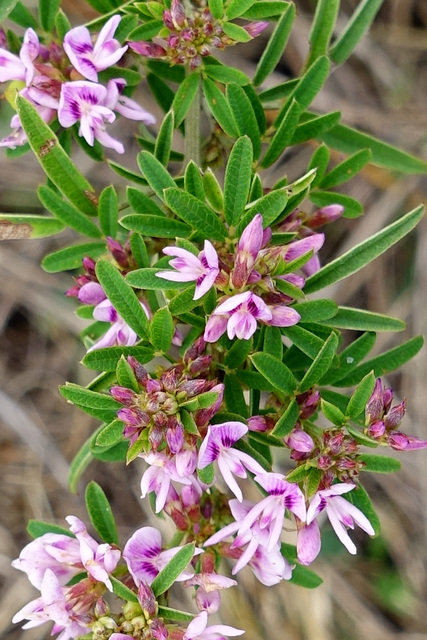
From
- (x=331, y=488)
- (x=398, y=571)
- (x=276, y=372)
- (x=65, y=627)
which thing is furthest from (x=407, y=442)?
(x=398, y=571)

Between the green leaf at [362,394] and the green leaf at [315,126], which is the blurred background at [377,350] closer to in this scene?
the green leaf at [315,126]

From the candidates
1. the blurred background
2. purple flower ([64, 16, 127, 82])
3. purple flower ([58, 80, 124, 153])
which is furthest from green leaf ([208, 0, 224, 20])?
the blurred background

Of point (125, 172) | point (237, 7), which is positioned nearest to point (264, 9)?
point (237, 7)

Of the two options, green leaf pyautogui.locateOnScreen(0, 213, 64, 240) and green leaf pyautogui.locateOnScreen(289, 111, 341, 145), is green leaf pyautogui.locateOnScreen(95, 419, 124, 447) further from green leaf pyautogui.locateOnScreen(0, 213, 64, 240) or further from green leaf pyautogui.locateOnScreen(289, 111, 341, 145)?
green leaf pyautogui.locateOnScreen(289, 111, 341, 145)

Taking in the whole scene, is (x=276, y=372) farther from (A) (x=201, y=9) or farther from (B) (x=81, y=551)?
(A) (x=201, y=9)

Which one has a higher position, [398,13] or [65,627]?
[398,13]

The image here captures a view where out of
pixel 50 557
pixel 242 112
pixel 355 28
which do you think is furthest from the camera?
pixel 355 28

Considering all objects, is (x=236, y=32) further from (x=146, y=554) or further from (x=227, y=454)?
(x=146, y=554)
